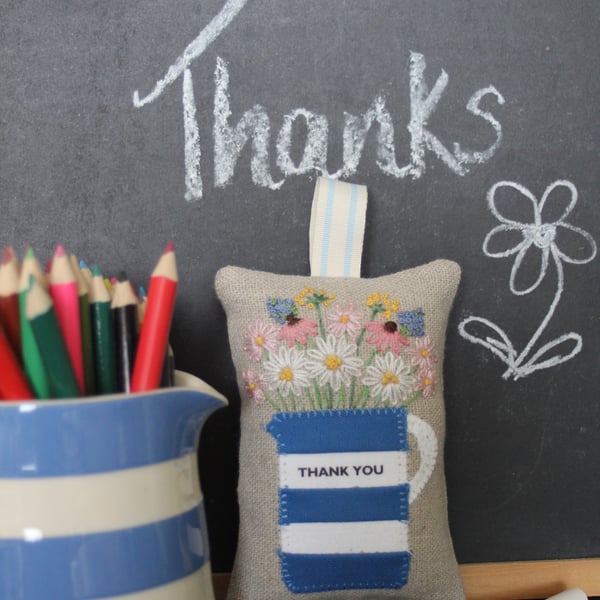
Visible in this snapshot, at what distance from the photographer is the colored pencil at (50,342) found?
1.31ft

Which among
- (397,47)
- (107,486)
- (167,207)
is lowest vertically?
(107,486)

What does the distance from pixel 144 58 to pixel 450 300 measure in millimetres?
307

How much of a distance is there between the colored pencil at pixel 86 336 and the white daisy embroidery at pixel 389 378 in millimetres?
195

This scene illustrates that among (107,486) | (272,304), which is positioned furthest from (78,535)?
(272,304)

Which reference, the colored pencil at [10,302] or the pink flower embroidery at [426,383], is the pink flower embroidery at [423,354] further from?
the colored pencil at [10,302]

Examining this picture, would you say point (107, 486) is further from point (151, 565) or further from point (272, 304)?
point (272, 304)

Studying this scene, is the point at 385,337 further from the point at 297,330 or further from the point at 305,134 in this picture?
the point at 305,134

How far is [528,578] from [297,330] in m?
0.31

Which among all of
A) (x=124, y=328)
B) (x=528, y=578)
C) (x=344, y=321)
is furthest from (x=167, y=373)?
(x=528, y=578)

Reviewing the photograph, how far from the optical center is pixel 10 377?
42cm

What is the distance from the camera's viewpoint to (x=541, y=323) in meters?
0.65

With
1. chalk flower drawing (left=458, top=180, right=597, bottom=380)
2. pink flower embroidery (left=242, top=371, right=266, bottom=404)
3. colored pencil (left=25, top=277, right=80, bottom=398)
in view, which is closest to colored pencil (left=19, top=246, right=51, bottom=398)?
colored pencil (left=25, top=277, right=80, bottom=398)

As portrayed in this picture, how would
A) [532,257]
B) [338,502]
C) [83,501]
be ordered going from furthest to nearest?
[532,257] → [338,502] → [83,501]

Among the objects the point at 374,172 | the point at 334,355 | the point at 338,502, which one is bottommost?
the point at 338,502
